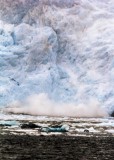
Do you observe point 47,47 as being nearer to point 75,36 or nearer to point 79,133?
point 75,36

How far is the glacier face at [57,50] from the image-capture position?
6856cm

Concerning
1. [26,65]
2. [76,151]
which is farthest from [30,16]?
[76,151]

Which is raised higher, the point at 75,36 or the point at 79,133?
the point at 75,36

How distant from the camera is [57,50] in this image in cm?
7481

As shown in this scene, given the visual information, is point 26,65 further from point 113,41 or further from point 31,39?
point 113,41

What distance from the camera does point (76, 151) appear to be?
30.5 m

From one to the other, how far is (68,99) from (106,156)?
39798 millimetres

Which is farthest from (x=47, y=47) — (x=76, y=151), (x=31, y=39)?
(x=76, y=151)

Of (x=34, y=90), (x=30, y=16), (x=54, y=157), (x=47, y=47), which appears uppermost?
(x=30, y=16)

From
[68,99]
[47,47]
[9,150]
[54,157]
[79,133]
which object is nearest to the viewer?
[54,157]

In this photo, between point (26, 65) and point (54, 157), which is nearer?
point (54, 157)

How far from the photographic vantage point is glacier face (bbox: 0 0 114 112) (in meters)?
68.6

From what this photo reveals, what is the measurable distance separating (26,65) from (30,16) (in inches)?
352

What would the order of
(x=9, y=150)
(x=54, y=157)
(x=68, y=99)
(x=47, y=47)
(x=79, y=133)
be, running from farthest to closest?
(x=47, y=47)
(x=68, y=99)
(x=79, y=133)
(x=9, y=150)
(x=54, y=157)
